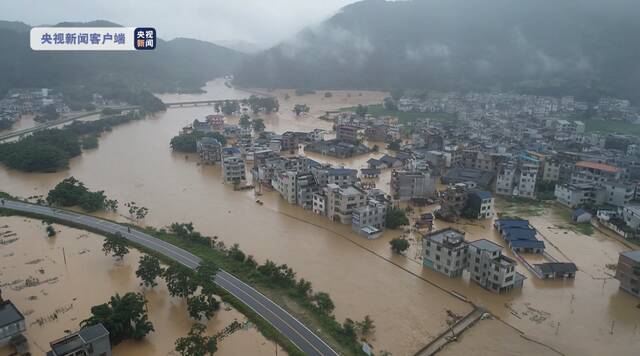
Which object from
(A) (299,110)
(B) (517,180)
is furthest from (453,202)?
(A) (299,110)

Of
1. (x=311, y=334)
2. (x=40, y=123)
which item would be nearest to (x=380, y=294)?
(x=311, y=334)

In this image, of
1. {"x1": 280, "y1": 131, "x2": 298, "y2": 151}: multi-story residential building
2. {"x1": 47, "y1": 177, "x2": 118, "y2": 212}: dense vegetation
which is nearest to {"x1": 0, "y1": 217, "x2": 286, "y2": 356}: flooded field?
{"x1": 47, "y1": 177, "x2": 118, "y2": 212}: dense vegetation

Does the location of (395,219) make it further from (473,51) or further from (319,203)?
(473,51)

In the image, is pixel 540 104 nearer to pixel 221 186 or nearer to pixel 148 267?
pixel 221 186

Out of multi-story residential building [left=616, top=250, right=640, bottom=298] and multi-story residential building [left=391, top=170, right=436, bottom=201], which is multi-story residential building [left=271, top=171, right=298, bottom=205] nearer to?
multi-story residential building [left=391, top=170, right=436, bottom=201]

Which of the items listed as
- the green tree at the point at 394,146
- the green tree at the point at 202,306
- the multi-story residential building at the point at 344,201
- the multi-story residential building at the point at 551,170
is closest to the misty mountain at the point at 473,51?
the green tree at the point at 394,146
